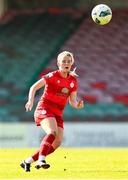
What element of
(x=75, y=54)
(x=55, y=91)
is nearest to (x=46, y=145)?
(x=55, y=91)

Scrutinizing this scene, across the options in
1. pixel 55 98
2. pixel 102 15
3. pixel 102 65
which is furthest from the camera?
pixel 102 65

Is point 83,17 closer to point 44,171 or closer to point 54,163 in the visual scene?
point 54,163

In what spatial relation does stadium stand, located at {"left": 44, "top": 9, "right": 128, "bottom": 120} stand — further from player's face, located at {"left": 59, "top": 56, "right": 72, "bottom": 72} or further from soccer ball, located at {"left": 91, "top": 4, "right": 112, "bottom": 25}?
player's face, located at {"left": 59, "top": 56, "right": 72, "bottom": 72}

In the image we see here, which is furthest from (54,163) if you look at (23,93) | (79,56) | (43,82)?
(79,56)

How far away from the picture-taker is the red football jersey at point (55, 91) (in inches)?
443

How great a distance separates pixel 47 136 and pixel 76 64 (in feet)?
60.5

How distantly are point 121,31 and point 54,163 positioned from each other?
17.3 m

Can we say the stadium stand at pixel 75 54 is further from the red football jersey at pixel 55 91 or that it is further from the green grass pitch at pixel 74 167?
the red football jersey at pixel 55 91

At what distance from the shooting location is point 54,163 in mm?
13812

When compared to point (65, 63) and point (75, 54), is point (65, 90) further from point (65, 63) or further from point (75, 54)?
point (75, 54)

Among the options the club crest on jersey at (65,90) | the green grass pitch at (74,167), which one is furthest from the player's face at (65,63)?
the green grass pitch at (74,167)

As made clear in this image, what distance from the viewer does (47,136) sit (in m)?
10.8

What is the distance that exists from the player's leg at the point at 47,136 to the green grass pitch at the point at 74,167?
0.32 meters

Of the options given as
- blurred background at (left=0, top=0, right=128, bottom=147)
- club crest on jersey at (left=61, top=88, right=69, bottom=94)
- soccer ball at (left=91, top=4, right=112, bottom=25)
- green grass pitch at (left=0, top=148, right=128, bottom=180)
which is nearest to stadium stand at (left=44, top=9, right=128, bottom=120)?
blurred background at (left=0, top=0, right=128, bottom=147)
